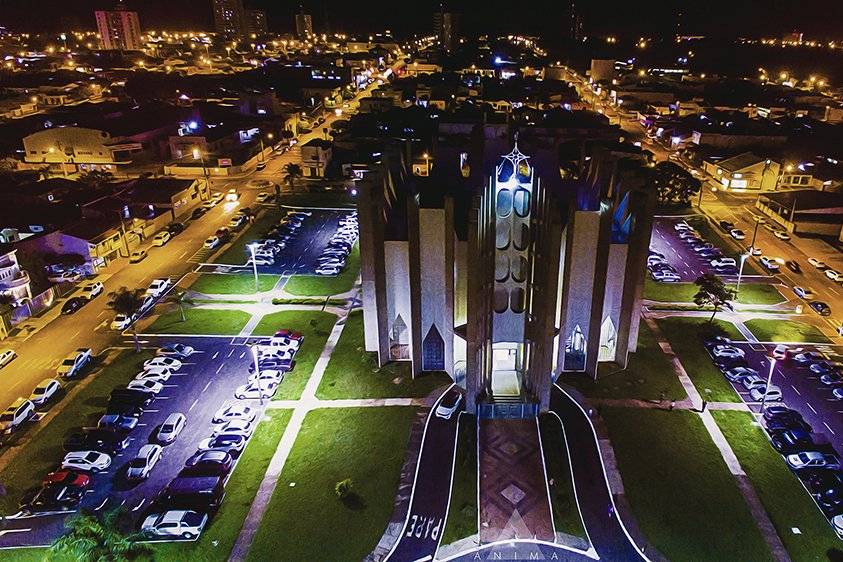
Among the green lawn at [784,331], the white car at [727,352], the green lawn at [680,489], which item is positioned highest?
the white car at [727,352]

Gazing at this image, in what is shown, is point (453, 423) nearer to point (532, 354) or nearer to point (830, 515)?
Answer: point (532, 354)

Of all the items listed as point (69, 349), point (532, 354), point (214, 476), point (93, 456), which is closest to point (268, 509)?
point (214, 476)

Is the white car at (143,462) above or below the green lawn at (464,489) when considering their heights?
above

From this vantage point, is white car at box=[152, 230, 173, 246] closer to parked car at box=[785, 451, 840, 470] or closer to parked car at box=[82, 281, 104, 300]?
parked car at box=[82, 281, 104, 300]

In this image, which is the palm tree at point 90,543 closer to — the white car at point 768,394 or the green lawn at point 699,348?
the green lawn at point 699,348

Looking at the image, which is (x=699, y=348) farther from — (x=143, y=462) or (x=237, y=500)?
(x=143, y=462)

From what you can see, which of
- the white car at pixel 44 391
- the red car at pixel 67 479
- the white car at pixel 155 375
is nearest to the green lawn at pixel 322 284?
the white car at pixel 155 375

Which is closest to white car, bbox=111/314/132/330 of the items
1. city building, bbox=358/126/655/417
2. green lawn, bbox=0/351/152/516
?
green lawn, bbox=0/351/152/516

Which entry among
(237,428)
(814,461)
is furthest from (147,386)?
(814,461)
